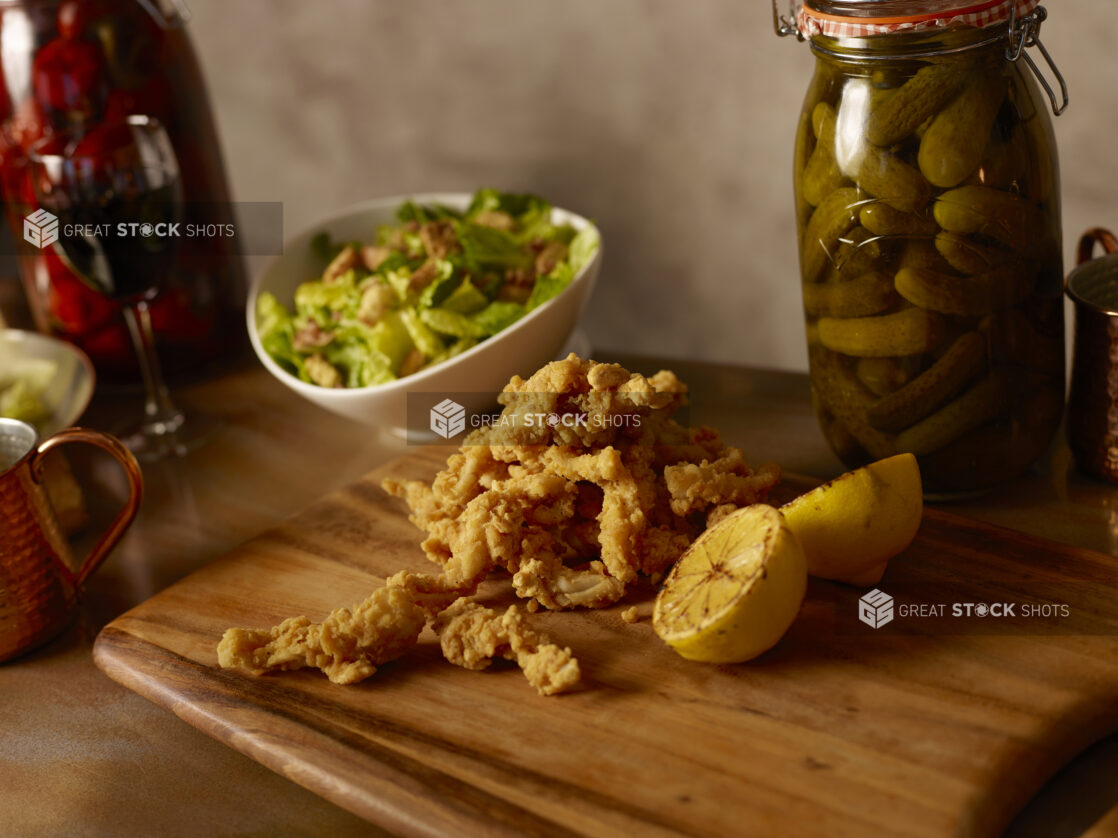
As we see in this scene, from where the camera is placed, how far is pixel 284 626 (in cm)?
100

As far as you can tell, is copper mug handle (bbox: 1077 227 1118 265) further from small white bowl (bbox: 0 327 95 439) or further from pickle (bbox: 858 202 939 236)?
small white bowl (bbox: 0 327 95 439)

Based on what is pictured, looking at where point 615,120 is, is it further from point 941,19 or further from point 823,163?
point 941,19

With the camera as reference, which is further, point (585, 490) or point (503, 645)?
point (585, 490)

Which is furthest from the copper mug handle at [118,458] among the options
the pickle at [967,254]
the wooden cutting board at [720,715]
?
the pickle at [967,254]

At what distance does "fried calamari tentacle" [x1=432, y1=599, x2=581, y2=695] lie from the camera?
3.00 ft

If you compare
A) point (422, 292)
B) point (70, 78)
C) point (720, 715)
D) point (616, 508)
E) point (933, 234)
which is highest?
point (70, 78)

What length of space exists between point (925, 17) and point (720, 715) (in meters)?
0.62

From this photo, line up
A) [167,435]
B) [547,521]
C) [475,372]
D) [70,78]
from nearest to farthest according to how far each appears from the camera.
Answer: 1. [547,521]
2. [475,372]
3. [70,78]
4. [167,435]

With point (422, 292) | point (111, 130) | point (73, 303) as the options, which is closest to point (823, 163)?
point (422, 292)

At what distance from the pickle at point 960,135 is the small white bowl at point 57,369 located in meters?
1.08

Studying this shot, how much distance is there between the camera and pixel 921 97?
3.18ft

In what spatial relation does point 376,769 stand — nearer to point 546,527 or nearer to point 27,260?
point 546,527

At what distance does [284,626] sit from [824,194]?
0.66 metres

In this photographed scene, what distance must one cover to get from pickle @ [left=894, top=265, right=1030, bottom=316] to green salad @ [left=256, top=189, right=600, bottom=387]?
53 cm
